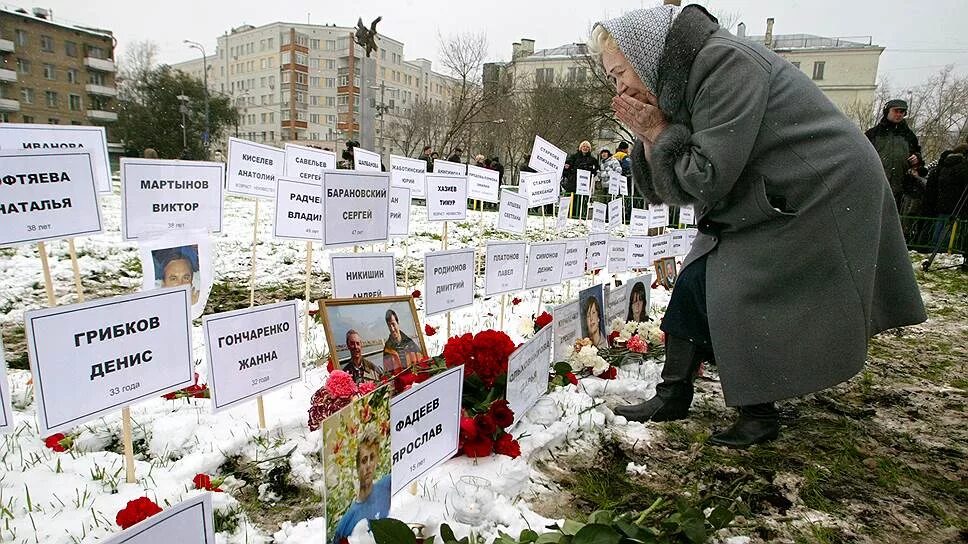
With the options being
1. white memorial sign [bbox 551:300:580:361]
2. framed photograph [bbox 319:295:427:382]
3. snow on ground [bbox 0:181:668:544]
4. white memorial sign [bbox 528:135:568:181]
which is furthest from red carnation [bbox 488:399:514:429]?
white memorial sign [bbox 528:135:568:181]

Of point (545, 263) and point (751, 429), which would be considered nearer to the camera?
point (751, 429)

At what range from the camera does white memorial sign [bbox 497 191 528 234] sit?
529 centimetres

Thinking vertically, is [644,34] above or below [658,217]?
above

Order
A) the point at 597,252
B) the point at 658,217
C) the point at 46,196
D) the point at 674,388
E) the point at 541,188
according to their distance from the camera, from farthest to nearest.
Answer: the point at 658,217 < the point at 541,188 < the point at 597,252 < the point at 674,388 < the point at 46,196

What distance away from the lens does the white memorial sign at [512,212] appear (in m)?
5.29

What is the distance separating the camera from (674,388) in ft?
8.06

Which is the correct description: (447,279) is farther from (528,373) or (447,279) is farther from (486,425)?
(486,425)

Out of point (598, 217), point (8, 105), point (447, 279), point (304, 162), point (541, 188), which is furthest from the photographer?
point (8, 105)

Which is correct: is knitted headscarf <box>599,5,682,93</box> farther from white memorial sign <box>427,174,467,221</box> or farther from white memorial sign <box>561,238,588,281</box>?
white memorial sign <box>427,174,467,221</box>

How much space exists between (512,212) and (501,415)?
3.65 metres

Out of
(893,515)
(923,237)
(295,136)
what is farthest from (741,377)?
(295,136)

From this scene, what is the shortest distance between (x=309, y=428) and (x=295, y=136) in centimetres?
7582

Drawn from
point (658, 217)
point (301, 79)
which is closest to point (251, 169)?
point (658, 217)

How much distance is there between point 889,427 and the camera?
103 inches
